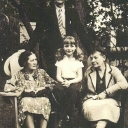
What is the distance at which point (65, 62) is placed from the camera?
3277 millimetres

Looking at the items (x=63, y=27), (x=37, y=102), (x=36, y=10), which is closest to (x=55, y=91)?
(x=37, y=102)

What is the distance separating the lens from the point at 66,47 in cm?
327

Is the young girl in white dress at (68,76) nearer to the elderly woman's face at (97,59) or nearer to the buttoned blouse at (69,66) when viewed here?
the buttoned blouse at (69,66)

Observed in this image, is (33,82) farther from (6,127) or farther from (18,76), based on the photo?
(6,127)

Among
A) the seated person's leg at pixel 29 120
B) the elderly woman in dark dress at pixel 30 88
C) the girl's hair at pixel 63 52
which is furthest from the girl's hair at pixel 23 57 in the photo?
the seated person's leg at pixel 29 120

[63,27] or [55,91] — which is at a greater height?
[63,27]

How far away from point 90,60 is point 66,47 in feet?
0.84

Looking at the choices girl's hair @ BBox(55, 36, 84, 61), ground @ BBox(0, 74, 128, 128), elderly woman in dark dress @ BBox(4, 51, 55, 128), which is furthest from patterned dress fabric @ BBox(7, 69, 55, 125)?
ground @ BBox(0, 74, 128, 128)

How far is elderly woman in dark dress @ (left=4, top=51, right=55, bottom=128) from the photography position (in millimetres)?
3070

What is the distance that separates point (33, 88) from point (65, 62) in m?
0.39

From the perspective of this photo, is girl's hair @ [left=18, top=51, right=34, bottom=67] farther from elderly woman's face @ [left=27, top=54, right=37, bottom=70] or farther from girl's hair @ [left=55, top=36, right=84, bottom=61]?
girl's hair @ [left=55, top=36, right=84, bottom=61]

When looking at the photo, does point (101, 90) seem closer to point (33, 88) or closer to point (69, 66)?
point (69, 66)

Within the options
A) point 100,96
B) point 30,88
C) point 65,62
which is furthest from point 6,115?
point 100,96

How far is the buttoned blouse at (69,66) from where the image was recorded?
3242 mm
